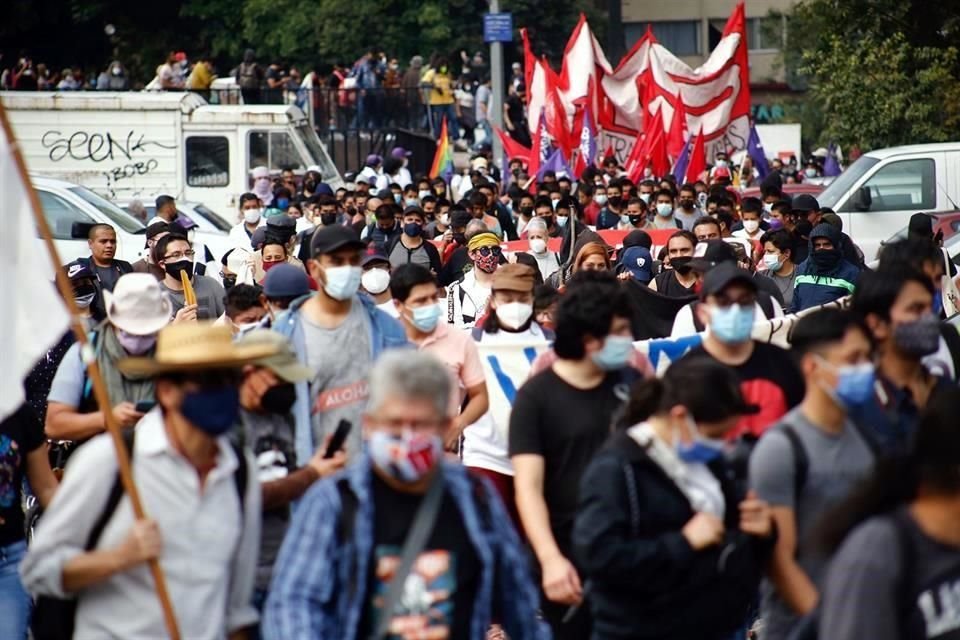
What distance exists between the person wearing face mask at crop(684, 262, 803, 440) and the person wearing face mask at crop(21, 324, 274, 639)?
71.9 inches

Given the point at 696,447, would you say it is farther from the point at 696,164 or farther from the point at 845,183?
the point at 696,164

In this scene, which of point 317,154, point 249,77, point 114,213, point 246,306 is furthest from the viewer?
point 249,77

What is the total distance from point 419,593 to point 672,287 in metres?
6.36

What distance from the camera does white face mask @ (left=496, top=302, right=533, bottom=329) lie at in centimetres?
872

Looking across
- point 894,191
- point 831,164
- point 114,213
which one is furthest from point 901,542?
point 831,164

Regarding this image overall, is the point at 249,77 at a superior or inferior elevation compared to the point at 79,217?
superior

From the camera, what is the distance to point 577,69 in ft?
89.7

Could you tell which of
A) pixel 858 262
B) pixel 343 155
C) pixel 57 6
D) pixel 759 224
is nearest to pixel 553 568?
pixel 858 262

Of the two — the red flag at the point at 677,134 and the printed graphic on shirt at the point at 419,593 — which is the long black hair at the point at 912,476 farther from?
the red flag at the point at 677,134

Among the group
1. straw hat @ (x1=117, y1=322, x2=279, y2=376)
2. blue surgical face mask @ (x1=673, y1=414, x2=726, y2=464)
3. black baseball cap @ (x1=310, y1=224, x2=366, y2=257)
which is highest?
black baseball cap @ (x1=310, y1=224, x2=366, y2=257)

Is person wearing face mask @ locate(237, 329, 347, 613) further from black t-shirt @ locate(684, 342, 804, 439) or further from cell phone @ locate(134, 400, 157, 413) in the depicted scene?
black t-shirt @ locate(684, 342, 804, 439)

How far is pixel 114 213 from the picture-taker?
21297 millimetres

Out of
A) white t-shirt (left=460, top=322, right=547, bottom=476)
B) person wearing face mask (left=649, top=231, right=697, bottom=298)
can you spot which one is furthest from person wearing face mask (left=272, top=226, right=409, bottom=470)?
person wearing face mask (left=649, top=231, right=697, bottom=298)

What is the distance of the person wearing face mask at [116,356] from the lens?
7.04 metres
